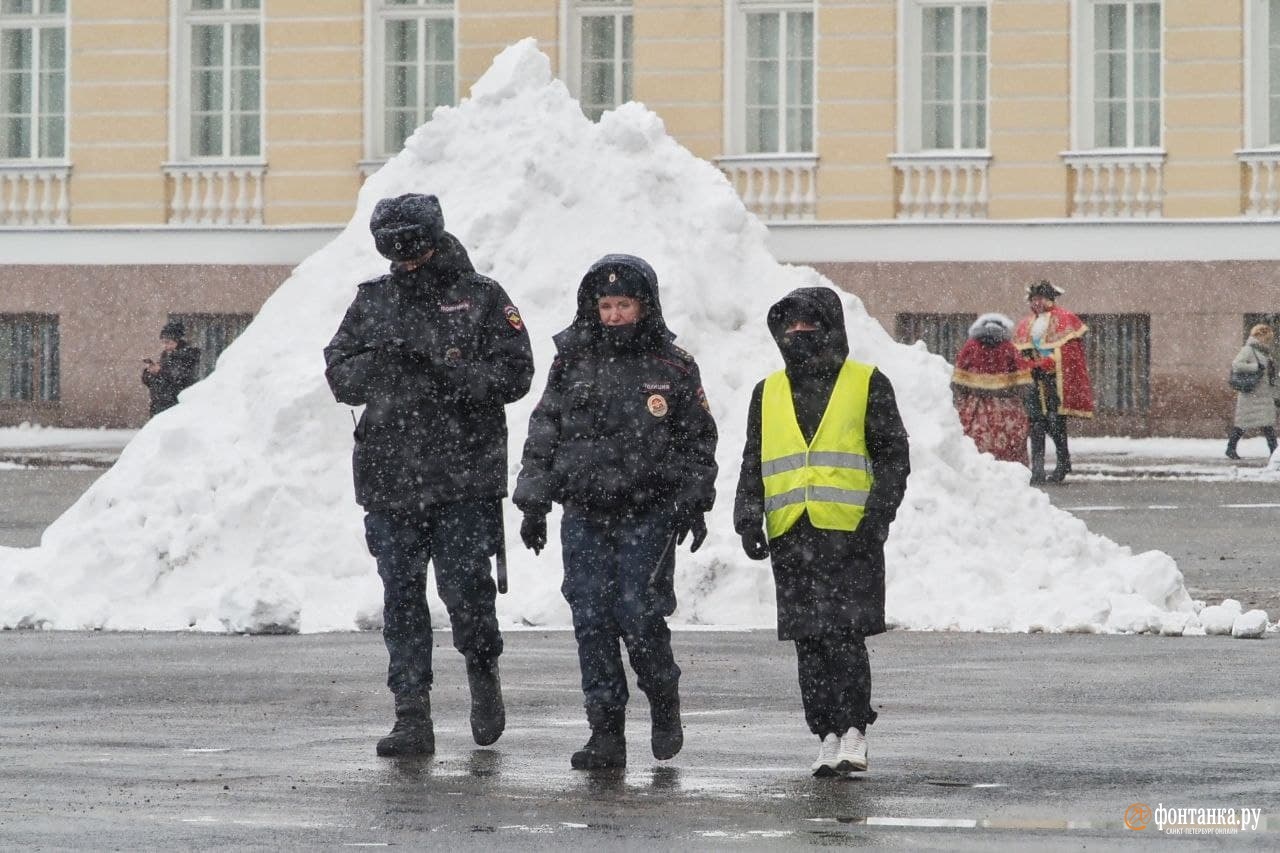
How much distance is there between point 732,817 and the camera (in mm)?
7984

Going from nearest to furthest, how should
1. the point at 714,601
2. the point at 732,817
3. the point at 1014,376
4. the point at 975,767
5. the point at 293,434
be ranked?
the point at 732,817 → the point at 975,767 → the point at 714,601 → the point at 293,434 → the point at 1014,376

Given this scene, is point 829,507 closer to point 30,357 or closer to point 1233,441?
point 1233,441

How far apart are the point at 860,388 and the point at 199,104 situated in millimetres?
26265

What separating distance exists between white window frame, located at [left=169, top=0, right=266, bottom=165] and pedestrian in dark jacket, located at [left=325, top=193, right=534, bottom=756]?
24774 millimetres

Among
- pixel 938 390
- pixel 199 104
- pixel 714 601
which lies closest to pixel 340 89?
pixel 199 104

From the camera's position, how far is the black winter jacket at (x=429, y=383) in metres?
9.41

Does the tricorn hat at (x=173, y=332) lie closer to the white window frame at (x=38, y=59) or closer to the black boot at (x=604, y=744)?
the white window frame at (x=38, y=59)

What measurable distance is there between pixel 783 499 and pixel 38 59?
27509 millimetres

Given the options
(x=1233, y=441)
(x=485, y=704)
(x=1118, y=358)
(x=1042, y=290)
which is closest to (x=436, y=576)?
(x=485, y=704)

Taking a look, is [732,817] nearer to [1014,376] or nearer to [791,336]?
[791,336]

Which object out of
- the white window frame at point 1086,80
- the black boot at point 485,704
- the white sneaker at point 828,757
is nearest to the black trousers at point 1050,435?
the white window frame at point 1086,80

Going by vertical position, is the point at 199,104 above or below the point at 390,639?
above

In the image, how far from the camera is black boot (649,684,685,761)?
29.7 feet

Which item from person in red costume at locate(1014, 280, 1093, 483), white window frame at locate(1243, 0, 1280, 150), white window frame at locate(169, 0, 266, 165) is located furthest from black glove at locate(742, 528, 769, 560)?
white window frame at locate(169, 0, 266, 165)
